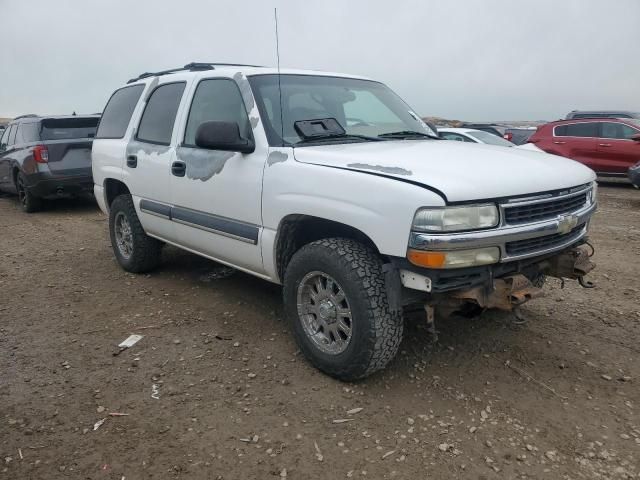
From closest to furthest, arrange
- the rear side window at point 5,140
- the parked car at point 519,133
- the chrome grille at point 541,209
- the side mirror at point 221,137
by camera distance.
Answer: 1. the chrome grille at point 541,209
2. the side mirror at point 221,137
3. the rear side window at point 5,140
4. the parked car at point 519,133

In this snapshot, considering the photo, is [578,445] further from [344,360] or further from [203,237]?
[203,237]

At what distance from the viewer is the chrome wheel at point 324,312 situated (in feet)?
10.8

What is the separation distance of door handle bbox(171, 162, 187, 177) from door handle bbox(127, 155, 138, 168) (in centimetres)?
73

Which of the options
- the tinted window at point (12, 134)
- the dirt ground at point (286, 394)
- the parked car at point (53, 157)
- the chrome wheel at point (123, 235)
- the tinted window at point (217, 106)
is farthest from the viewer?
the tinted window at point (12, 134)

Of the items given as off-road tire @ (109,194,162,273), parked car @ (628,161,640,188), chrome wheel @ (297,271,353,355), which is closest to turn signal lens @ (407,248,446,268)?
chrome wheel @ (297,271,353,355)

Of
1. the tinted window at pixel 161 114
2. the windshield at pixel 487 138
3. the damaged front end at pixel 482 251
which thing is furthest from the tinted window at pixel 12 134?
the damaged front end at pixel 482 251

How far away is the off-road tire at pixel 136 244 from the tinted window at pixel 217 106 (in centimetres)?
130

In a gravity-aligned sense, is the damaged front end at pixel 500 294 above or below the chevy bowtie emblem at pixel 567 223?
below

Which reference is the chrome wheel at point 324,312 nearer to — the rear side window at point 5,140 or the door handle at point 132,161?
the door handle at point 132,161

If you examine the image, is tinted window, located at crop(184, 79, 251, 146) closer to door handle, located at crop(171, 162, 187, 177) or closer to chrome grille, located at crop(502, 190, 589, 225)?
door handle, located at crop(171, 162, 187, 177)

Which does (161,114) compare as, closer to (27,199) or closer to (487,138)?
(27,199)

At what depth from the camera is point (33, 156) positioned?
9.08 m

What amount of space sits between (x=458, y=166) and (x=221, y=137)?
1.52 meters

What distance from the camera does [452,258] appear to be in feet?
9.12
